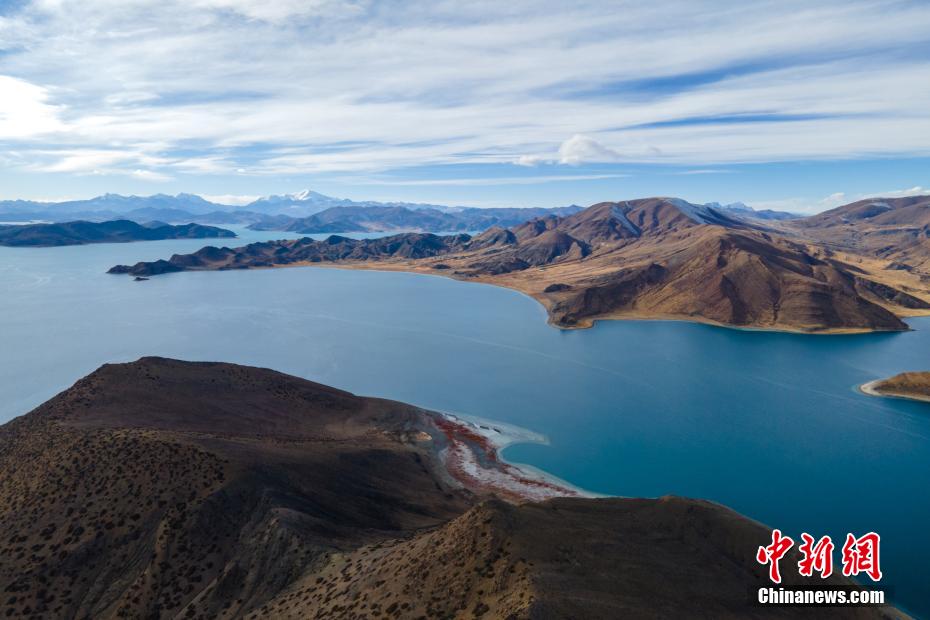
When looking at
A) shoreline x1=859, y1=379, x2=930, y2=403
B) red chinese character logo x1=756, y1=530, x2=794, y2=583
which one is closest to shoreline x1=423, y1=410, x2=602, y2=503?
red chinese character logo x1=756, y1=530, x2=794, y2=583

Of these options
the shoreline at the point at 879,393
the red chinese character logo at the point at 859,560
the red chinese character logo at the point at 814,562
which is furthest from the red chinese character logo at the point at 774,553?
the shoreline at the point at 879,393

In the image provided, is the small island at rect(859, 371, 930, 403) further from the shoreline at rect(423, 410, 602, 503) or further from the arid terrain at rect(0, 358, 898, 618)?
the arid terrain at rect(0, 358, 898, 618)

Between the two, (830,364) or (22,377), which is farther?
(830,364)

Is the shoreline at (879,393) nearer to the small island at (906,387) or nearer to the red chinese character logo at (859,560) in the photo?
the small island at (906,387)

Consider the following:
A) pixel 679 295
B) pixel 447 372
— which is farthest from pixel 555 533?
pixel 679 295

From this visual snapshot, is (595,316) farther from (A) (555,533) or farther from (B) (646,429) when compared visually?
(A) (555,533)

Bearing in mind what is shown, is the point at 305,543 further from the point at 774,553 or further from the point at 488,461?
the point at 774,553
